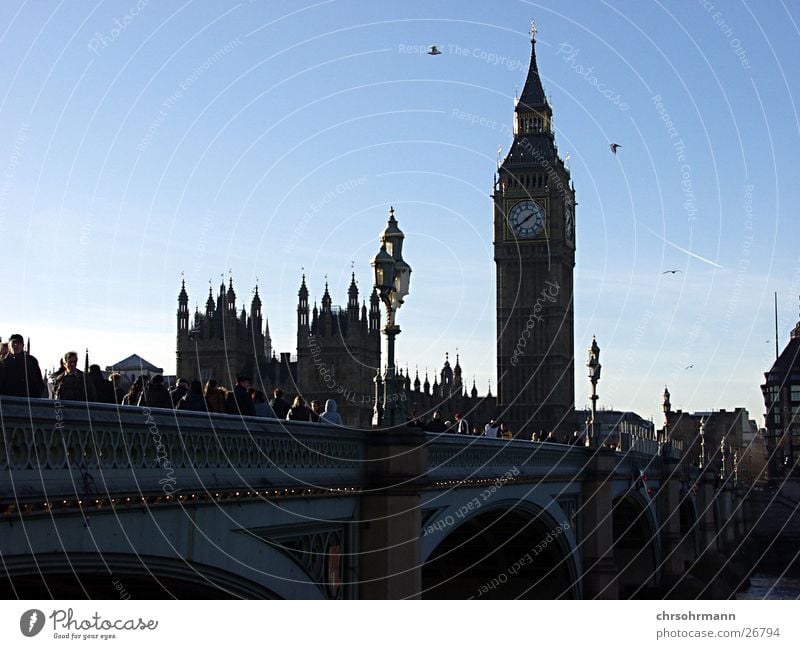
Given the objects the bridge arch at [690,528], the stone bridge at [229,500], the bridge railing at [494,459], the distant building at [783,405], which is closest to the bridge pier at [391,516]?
the stone bridge at [229,500]

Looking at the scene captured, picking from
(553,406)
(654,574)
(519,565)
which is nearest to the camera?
(519,565)

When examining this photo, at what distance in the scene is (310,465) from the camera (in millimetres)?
14023

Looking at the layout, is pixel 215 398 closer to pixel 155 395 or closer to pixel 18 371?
pixel 155 395

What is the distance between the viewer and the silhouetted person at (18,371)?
10070mm

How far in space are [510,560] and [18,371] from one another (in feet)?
72.2

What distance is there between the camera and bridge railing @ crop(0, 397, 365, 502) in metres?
8.68

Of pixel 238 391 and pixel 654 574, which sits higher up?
pixel 238 391

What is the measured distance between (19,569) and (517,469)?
17.1m

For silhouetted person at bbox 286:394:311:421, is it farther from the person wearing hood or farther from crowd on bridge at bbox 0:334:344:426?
the person wearing hood

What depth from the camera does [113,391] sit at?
12.7m

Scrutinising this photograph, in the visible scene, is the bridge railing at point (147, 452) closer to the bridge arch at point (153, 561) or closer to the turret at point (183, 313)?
the bridge arch at point (153, 561)

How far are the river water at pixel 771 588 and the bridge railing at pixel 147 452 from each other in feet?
173
